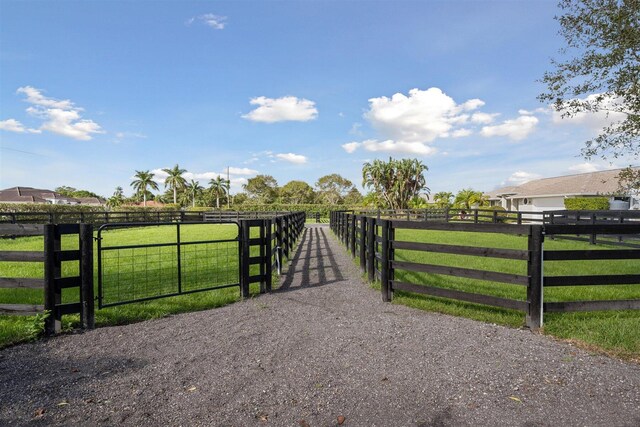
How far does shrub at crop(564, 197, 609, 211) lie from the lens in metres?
29.6

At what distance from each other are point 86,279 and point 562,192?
40.9 m

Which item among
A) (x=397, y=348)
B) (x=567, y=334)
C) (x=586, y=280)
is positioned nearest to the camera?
(x=397, y=348)

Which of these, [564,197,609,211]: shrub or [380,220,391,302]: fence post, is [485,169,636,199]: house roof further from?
[380,220,391,302]: fence post

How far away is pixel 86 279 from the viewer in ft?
15.9

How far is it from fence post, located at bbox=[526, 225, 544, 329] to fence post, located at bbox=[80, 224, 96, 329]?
5.83 metres

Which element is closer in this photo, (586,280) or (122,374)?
(122,374)

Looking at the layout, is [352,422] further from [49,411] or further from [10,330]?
[10,330]

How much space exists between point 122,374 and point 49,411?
2.22 feet

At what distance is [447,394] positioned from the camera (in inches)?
124

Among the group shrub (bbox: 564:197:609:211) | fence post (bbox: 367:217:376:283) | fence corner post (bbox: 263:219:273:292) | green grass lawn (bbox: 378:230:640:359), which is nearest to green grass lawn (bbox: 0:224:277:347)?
fence corner post (bbox: 263:219:273:292)

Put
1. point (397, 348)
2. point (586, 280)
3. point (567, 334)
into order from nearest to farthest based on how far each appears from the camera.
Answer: point (397, 348) → point (567, 334) → point (586, 280)

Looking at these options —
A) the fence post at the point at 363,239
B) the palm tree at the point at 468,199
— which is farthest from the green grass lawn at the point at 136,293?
the palm tree at the point at 468,199

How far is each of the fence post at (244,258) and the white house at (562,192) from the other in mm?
31942

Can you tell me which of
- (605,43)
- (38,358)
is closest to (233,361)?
(38,358)
